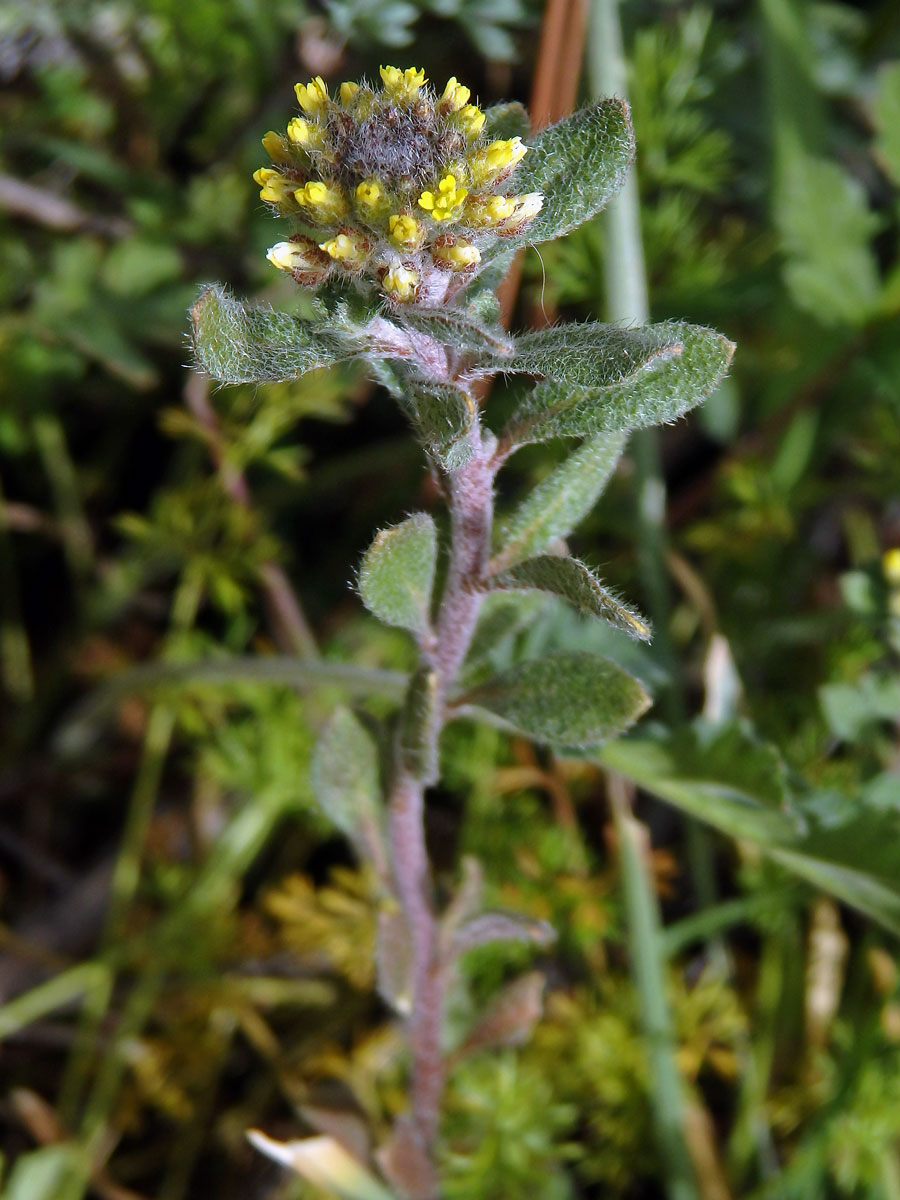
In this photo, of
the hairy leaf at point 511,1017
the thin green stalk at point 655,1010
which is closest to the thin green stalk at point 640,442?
the thin green stalk at point 655,1010

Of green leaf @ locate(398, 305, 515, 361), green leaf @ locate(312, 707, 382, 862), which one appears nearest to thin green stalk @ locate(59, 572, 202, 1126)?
green leaf @ locate(312, 707, 382, 862)

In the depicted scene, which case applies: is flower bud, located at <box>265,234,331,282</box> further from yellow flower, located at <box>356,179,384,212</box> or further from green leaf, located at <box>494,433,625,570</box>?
green leaf, located at <box>494,433,625,570</box>

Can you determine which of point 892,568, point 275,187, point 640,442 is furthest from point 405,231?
point 640,442

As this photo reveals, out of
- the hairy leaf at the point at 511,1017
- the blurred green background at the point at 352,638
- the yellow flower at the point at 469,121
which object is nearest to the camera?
the yellow flower at the point at 469,121

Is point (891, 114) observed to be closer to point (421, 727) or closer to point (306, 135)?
point (306, 135)

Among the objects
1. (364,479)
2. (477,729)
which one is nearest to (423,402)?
(477,729)

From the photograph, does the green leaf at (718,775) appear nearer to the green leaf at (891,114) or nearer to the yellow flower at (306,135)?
the yellow flower at (306,135)

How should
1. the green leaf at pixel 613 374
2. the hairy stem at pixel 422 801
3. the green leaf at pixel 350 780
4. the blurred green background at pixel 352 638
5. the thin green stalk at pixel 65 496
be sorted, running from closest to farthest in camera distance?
the green leaf at pixel 613 374 → the hairy stem at pixel 422 801 → the green leaf at pixel 350 780 → the blurred green background at pixel 352 638 → the thin green stalk at pixel 65 496
